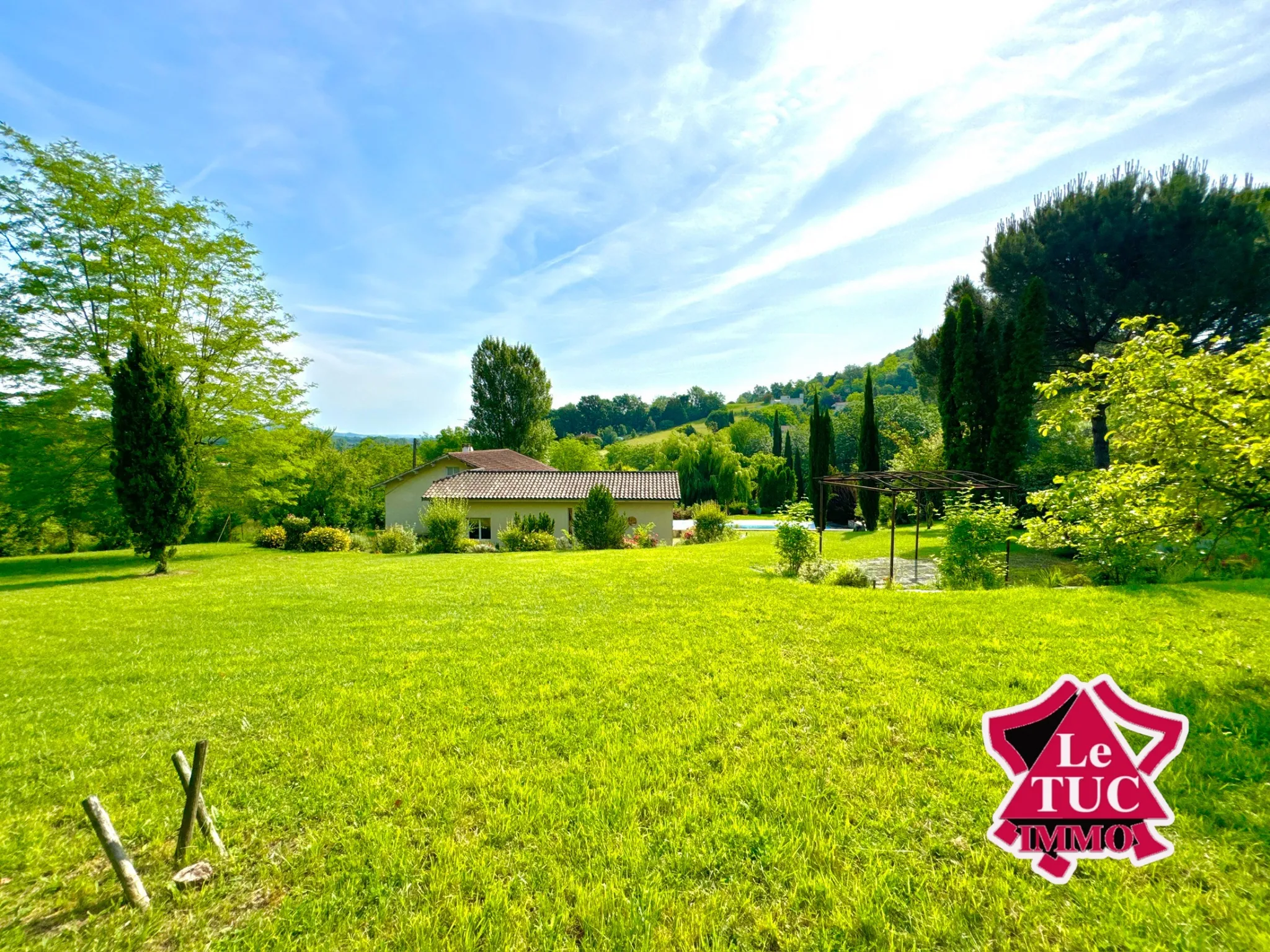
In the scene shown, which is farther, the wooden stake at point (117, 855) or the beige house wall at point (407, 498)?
the beige house wall at point (407, 498)

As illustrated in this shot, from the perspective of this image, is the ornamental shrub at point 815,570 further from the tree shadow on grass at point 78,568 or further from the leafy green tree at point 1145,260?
the tree shadow on grass at point 78,568

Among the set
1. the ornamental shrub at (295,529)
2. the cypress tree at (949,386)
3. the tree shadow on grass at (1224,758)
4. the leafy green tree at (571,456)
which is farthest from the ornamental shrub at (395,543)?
the leafy green tree at (571,456)

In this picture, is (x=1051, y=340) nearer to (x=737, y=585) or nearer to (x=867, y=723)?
(x=737, y=585)

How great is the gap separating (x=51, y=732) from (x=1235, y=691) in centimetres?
1040

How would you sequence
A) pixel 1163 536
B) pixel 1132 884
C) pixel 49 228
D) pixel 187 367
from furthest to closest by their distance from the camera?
pixel 187 367, pixel 49 228, pixel 1163 536, pixel 1132 884

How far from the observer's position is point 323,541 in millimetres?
20266

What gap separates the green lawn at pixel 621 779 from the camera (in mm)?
2221

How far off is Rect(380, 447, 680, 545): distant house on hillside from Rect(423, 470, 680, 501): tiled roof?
35 millimetres

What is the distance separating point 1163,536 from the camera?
4539mm

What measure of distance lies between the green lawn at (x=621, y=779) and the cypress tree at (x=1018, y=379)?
1168 centimetres

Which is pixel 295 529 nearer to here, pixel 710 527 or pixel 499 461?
pixel 499 461

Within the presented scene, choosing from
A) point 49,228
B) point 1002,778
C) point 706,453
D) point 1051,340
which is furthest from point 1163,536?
point 706,453

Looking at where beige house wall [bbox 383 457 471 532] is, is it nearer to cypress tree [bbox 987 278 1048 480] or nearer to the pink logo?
cypress tree [bbox 987 278 1048 480]

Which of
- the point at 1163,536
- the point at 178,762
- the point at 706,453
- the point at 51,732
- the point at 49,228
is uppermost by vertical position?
the point at 49,228
